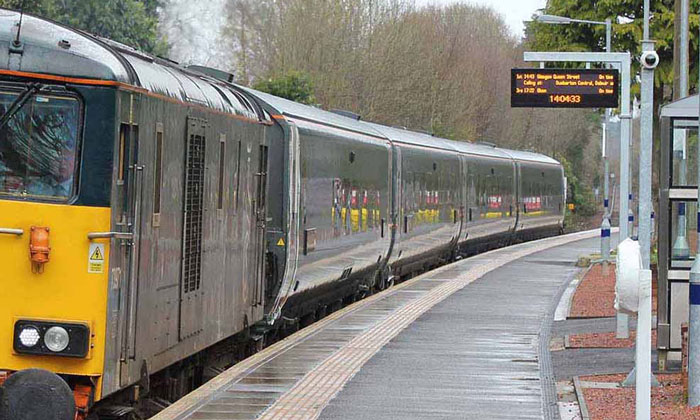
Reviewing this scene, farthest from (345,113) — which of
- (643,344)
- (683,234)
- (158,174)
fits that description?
(643,344)

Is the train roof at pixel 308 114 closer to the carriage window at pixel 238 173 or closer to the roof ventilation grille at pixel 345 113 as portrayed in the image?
the roof ventilation grille at pixel 345 113

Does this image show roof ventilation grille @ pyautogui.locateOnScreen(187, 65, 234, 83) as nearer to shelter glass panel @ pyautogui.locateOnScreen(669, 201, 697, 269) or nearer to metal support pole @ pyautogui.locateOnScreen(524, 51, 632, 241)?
shelter glass panel @ pyautogui.locateOnScreen(669, 201, 697, 269)

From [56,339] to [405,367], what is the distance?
5840 mm

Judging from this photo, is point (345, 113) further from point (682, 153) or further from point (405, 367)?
point (682, 153)

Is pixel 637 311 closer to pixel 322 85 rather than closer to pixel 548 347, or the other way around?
pixel 548 347

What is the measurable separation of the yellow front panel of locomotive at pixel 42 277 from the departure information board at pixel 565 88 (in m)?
11.7

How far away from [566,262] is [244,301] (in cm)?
2187

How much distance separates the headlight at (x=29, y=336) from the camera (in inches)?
326

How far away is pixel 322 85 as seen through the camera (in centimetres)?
4812

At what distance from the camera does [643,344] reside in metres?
8.90

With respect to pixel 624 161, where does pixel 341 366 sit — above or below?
below

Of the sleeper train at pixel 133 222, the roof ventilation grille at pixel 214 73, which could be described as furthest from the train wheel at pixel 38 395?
the roof ventilation grille at pixel 214 73

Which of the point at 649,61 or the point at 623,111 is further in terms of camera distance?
the point at 623,111

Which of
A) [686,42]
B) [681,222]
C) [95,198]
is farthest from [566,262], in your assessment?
[95,198]
